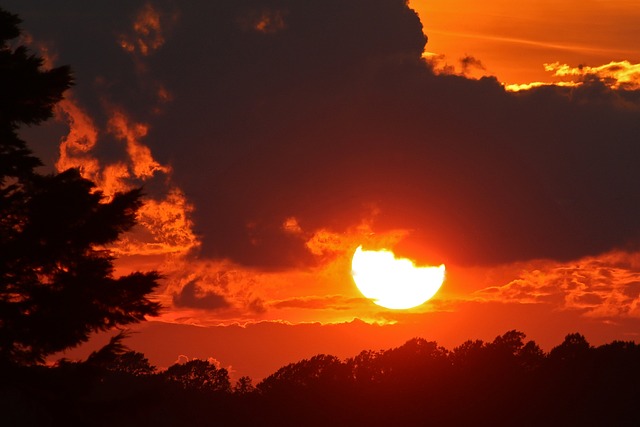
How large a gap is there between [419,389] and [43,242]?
317ft

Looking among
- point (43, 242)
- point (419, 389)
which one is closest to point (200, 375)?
point (419, 389)

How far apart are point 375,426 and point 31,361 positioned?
9109 cm

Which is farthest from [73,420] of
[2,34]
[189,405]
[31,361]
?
[189,405]

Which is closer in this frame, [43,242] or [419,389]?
[43,242]

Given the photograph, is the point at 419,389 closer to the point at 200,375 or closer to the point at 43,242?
the point at 200,375

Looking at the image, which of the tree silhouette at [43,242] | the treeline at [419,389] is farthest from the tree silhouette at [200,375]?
the tree silhouette at [43,242]

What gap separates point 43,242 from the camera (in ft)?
98.7

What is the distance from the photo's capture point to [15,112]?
30.7 metres

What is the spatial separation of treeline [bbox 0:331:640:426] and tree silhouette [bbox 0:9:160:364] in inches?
2739

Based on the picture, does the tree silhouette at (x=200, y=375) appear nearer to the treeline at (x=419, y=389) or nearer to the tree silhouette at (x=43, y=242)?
the treeline at (x=419, y=389)

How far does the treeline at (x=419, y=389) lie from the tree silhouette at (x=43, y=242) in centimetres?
6958

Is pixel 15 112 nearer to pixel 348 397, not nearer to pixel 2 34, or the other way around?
pixel 2 34

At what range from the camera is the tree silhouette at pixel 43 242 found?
2955 centimetres

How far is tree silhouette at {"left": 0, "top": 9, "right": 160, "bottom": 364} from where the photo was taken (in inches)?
1163
